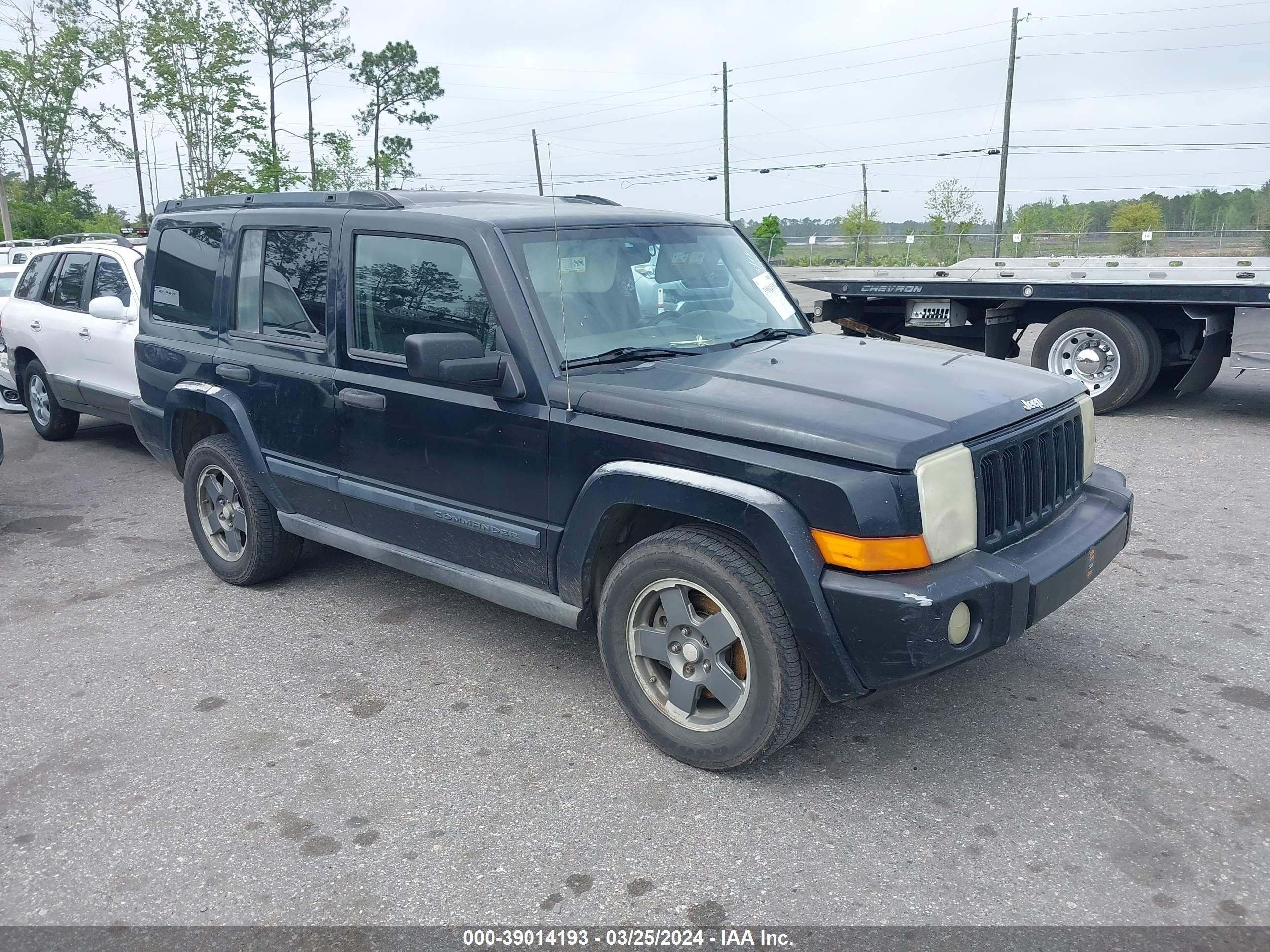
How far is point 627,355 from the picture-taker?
3.82m

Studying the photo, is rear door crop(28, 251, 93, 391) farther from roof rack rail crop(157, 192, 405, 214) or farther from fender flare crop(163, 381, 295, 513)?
fender flare crop(163, 381, 295, 513)

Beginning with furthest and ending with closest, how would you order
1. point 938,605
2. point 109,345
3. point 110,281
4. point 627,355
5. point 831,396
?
point 110,281 → point 109,345 → point 627,355 → point 831,396 → point 938,605

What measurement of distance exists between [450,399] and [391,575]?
1872 millimetres

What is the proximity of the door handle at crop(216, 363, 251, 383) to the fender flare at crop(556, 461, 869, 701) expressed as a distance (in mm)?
2295

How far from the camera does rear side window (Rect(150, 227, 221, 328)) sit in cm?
510

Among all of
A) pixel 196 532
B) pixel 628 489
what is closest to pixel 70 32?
pixel 196 532

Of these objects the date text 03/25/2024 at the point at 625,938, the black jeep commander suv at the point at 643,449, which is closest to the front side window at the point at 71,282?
the black jeep commander suv at the point at 643,449

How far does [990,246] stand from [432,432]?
125 feet

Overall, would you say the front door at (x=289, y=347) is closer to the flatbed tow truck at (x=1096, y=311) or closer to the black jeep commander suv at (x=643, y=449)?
the black jeep commander suv at (x=643, y=449)

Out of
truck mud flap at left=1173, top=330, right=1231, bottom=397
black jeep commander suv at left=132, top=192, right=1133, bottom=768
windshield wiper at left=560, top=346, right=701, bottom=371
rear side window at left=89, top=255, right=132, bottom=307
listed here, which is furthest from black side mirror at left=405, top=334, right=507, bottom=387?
truck mud flap at left=1173, top=330, right=1231, bottom=397

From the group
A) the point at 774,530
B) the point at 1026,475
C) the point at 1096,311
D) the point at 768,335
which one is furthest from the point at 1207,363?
the point at 774,530

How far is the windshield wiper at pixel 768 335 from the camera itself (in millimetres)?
4184

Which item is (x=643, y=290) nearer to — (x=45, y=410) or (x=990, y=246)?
(x=45, y=410)

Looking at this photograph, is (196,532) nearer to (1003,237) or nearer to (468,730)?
(468,730)
